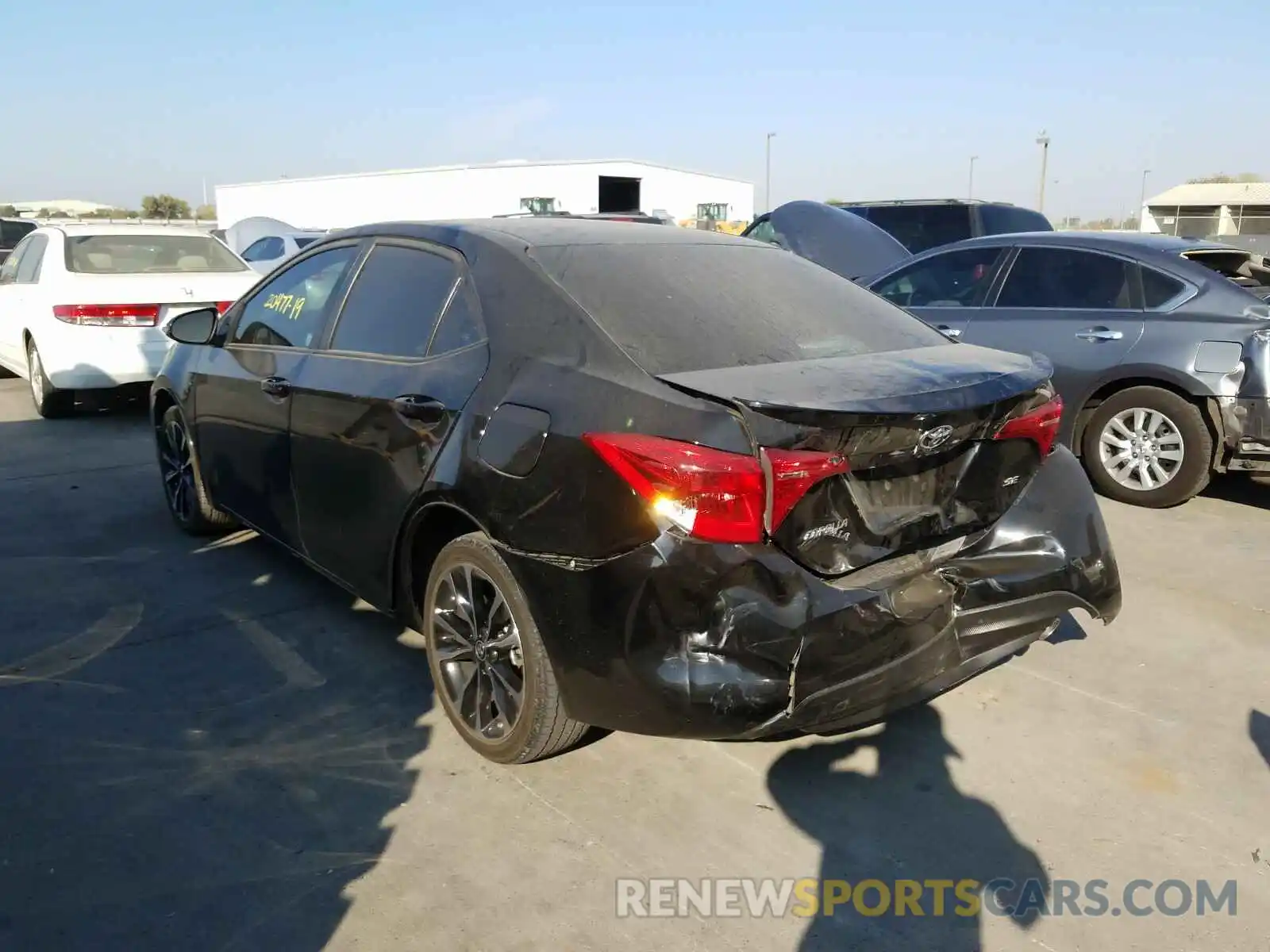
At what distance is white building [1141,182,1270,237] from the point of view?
32.6m

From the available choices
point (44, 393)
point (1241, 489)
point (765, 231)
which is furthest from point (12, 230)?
Answer: point (1241, 489)

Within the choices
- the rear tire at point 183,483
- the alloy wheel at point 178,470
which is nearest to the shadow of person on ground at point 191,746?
the rear tire at point 183,483

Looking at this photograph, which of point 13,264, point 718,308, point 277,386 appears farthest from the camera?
point 13,264

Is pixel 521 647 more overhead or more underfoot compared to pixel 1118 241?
more underfoot

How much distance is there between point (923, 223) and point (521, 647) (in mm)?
10364

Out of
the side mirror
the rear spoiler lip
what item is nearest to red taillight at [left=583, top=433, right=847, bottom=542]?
the rear spoiler lip

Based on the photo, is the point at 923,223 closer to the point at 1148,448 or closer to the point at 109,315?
the point at 1148,448

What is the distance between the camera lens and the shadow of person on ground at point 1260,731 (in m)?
3.20

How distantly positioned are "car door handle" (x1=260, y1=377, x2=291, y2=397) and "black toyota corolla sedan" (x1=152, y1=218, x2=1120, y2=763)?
0.04 ft

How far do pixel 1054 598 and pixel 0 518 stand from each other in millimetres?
5459

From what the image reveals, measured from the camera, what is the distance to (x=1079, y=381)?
6.09 m

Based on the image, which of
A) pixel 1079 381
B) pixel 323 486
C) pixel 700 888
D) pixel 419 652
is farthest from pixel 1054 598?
pixel 1079 381

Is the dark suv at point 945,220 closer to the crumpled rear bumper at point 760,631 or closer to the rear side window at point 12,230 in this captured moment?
the crumpled rear bumper at point 760,631

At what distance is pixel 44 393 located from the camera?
832 centimetres
